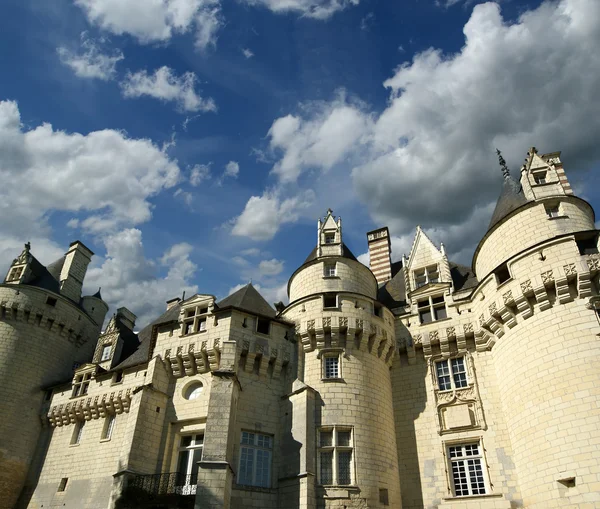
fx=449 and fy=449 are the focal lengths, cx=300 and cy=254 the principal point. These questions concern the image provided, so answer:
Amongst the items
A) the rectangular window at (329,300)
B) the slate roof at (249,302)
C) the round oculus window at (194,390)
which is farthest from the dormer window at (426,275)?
the round oculus window at (194,390)

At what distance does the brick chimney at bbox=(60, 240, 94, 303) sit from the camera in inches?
1011

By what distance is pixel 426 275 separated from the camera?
2011cm

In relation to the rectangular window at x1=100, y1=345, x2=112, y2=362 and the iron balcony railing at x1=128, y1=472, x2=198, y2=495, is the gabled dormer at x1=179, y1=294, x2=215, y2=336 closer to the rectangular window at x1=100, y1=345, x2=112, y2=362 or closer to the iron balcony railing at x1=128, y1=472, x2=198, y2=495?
the iron balcony railing at x1=128, y1=472, x2=198, y2=495

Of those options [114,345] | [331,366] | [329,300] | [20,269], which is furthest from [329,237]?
[20,269]

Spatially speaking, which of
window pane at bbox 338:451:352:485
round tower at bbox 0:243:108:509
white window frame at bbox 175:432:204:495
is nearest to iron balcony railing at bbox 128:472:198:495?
white window frame at bbox 175:432:204:495

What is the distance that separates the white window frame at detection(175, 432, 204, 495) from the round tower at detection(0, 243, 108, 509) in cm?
941

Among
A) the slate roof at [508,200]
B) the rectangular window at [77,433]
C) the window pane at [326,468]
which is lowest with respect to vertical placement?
the window pane at [326,468]

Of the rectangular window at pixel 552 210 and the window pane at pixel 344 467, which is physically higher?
the rectangular window at pixel 552 210

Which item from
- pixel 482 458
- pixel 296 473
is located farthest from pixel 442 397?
pixel 296 473

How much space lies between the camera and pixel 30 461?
2016 centimetres

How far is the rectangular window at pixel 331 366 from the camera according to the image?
16.6 m

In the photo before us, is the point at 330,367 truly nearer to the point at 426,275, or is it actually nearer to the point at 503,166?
the point at 426,275

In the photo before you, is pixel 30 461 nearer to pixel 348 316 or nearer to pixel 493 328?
Result: pixel 348 316

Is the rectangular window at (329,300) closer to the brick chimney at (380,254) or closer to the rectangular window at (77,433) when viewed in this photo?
the brick chimney at (380,254)
